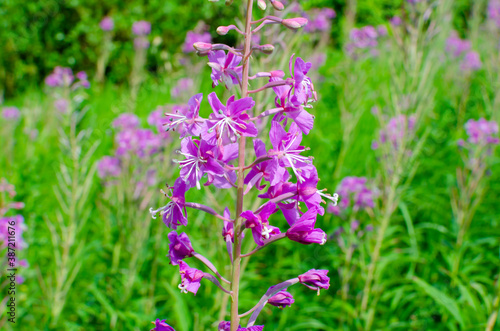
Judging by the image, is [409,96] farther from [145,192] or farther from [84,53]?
[84,53]

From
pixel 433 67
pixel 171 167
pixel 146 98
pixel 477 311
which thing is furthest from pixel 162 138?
pixel 146 98

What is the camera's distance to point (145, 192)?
9.57 feet

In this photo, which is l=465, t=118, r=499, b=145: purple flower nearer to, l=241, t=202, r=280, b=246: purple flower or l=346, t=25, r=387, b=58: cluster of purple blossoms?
l=346, t=25, r=387, b=58: cluster of purple blossoms

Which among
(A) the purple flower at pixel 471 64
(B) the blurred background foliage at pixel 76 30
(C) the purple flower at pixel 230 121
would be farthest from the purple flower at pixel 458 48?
(C) the purple flower at pixel 230 121

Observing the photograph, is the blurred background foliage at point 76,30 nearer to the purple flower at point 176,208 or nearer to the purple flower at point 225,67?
the purple flower at point 225,67

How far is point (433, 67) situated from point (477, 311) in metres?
1.81

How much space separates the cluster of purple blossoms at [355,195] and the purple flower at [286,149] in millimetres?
2244

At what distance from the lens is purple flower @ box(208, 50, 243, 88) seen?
4.37 ft

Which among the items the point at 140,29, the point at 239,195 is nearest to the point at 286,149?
the point at 239,195

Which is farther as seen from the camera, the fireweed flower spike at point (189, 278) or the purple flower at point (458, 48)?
the purple flower at point (458, 48)

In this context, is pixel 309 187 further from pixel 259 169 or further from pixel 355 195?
pixel 355 195

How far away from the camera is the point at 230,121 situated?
124 centimetres

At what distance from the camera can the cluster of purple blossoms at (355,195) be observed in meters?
3.37

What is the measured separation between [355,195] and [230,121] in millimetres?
2485
